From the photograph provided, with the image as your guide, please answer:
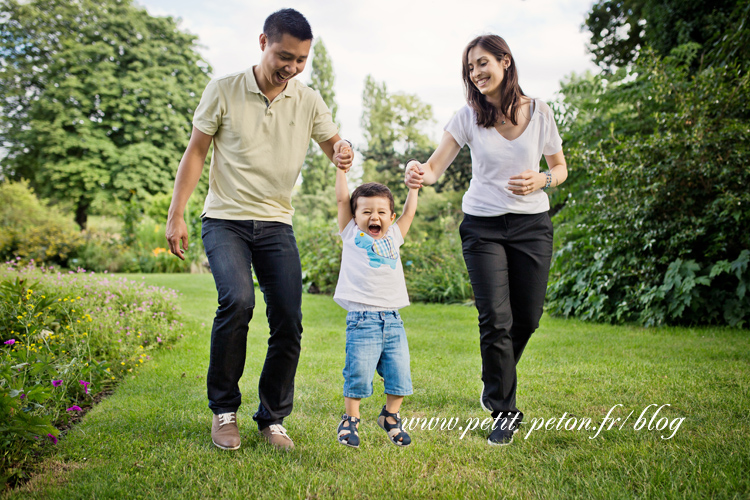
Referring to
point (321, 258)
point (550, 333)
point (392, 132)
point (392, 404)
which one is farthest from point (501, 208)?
point (392, 132)

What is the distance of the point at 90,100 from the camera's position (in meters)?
21.0

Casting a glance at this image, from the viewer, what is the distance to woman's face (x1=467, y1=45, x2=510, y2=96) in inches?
109

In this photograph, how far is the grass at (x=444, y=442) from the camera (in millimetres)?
2076

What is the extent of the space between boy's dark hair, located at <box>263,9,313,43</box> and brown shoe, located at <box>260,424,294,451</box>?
1855 mm

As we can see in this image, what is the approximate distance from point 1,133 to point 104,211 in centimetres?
491

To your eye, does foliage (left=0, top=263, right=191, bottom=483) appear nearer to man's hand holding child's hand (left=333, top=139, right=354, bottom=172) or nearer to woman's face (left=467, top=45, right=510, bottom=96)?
man's hand holding child's hand (left=333, top=139, right=354, bottom=172)

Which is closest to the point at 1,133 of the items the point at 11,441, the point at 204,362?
the point at 204,362

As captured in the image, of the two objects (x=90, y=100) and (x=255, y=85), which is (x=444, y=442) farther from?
(x=90, y=100)

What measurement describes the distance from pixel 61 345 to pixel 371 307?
2276 millimetres

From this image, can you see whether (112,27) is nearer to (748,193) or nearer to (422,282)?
(422,282)

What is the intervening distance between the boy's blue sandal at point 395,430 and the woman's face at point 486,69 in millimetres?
1745

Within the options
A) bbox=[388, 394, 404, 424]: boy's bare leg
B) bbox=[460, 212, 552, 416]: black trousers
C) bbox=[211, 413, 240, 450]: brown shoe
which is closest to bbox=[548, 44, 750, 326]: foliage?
bbox=[460, 212, 552, 416]: black trousers

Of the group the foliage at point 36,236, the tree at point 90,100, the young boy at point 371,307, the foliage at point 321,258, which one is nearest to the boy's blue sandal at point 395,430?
the young boy at point 371,307

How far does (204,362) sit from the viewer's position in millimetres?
4441
